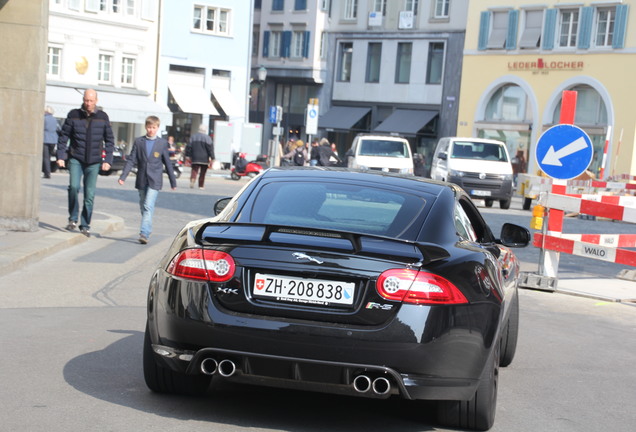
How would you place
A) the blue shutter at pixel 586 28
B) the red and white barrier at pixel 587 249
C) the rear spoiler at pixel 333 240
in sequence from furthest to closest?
the blue shutter at pixel 586 28 < the red and white barrier at pixel 587 249 < the rear spoiler at pixel 333 240

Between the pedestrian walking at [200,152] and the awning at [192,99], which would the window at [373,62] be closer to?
the awning at [192,99]

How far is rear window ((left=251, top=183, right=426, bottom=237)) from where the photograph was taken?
6.00 metres

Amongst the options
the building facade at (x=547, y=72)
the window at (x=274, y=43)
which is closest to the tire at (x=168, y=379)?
the building facade at (x=547, y=72)

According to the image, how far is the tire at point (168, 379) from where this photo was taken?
601cm

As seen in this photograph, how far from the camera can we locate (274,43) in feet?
220

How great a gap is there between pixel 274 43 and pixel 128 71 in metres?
17.0

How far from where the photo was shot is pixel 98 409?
5.79 meters

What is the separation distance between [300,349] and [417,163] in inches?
1536

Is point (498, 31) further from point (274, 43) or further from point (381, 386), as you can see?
point (381, 386)

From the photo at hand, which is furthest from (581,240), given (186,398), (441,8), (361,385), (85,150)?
(441,8)

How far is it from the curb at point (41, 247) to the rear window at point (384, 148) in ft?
63.0

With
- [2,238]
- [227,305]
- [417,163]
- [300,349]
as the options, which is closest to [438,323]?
[300,349]

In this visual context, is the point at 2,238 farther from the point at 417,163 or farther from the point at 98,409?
the point at 417,163

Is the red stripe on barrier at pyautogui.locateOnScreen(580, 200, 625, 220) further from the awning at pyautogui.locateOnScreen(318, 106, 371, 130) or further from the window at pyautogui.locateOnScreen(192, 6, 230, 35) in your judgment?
the awning at pyautogui.locateOnScreen(318, 106, 371, 130)
